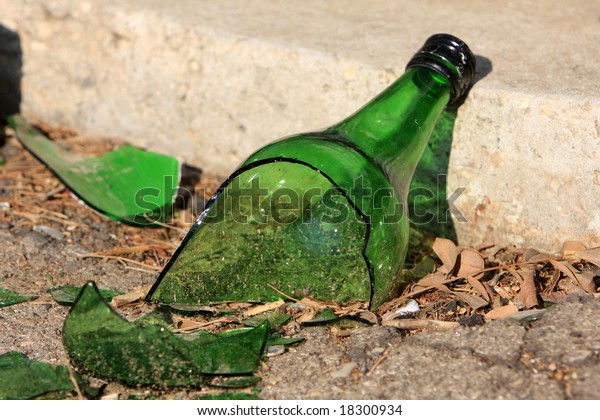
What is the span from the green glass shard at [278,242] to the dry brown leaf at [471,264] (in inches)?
7.7

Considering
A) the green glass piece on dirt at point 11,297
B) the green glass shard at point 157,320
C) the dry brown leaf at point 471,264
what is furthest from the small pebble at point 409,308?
the green glass piece on dirt at point 11,297

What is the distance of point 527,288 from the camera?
1590 millimetres

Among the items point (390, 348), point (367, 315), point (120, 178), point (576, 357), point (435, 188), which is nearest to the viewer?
point (576, 357)

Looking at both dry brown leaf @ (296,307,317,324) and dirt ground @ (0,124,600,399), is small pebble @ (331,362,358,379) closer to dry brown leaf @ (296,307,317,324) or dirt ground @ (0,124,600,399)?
dirt ground @ (0,124,600,399)

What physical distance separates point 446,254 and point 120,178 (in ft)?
3.07

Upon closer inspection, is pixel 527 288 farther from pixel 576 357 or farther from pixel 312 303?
pixel 312 303

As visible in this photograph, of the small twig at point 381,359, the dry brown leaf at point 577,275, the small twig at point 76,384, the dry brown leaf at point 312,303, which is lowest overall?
the small twig at point 76,384

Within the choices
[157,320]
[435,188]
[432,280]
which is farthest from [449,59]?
[157,320]

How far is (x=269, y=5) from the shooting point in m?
2.37

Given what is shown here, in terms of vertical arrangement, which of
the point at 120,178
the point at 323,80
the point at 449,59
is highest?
the point at 449,59

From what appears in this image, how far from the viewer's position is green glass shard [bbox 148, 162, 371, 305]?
1.66m

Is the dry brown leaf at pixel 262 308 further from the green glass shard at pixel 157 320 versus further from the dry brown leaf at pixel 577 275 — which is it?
the dry brown leaf at pixel 577 275

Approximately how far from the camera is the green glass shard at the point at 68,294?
1.63m

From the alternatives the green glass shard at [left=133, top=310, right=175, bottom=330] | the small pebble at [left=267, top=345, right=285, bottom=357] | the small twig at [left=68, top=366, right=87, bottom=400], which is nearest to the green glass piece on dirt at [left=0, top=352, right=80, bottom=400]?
the small twig at [left=68, top=366, right=87, bottom=400]
